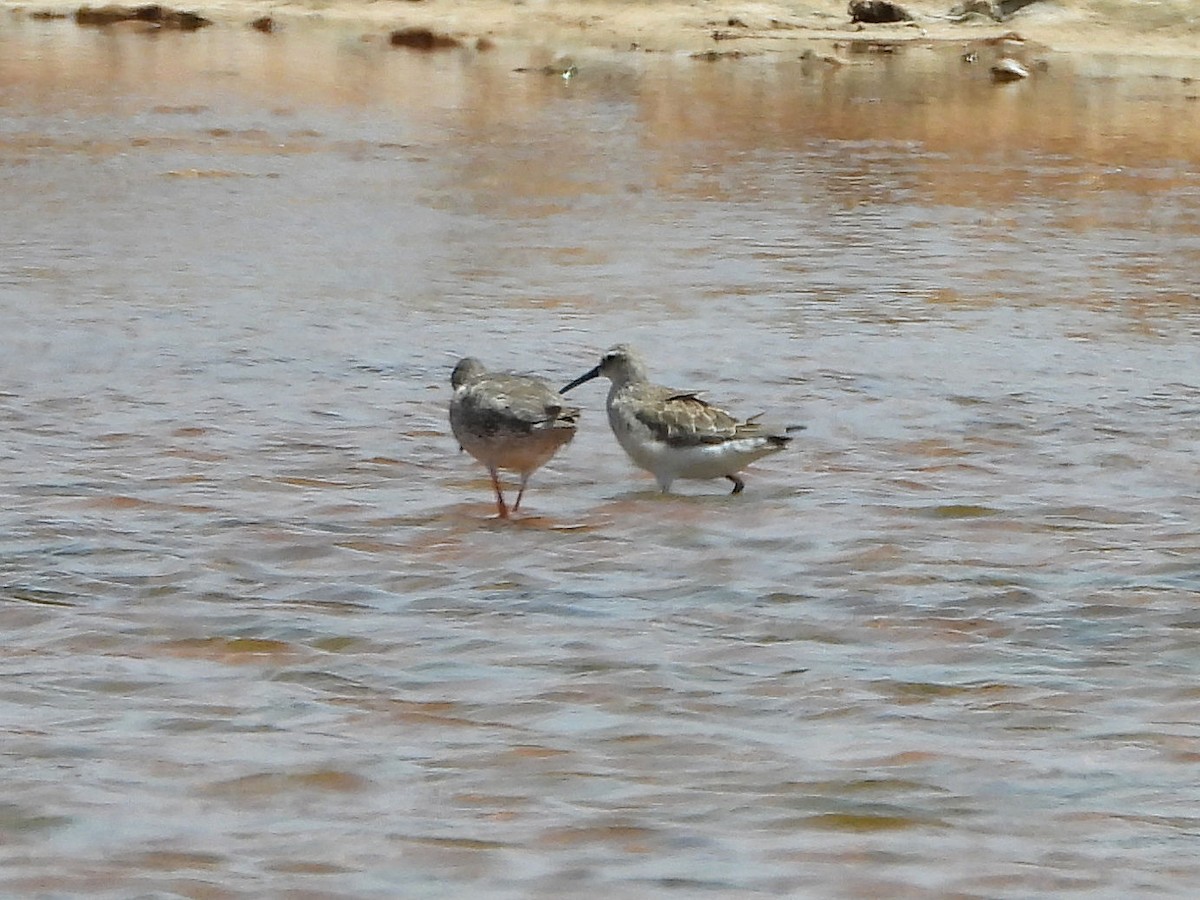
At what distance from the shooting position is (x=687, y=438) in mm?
8852

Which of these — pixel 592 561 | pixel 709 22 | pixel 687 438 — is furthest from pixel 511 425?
pixel 709 22

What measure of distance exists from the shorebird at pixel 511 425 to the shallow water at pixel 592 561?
8.4 inches

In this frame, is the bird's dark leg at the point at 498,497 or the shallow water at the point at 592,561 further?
the bird's dark leg at the point at 498,497

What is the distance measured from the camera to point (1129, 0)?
136ft

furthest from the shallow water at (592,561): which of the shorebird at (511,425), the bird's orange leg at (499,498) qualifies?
the shorebird at (511,425)

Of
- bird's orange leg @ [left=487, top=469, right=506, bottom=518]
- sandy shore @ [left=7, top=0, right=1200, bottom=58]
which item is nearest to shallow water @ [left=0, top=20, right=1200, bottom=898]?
bird's orange leg @ [left=487, top=469, right=506, bottom=518]

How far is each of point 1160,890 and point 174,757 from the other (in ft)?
7.35

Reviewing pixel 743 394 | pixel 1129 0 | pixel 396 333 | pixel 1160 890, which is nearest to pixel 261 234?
pixel 396 333

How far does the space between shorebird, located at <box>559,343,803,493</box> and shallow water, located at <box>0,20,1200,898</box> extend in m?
0.16

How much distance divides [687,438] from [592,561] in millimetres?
1271

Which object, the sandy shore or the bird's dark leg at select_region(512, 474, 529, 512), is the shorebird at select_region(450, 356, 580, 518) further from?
the sandy shore

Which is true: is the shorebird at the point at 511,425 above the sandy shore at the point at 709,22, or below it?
above

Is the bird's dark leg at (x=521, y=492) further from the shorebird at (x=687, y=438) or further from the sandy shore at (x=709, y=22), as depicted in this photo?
the sandy shore at (x=709, y=22)

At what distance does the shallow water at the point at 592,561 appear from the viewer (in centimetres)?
496
